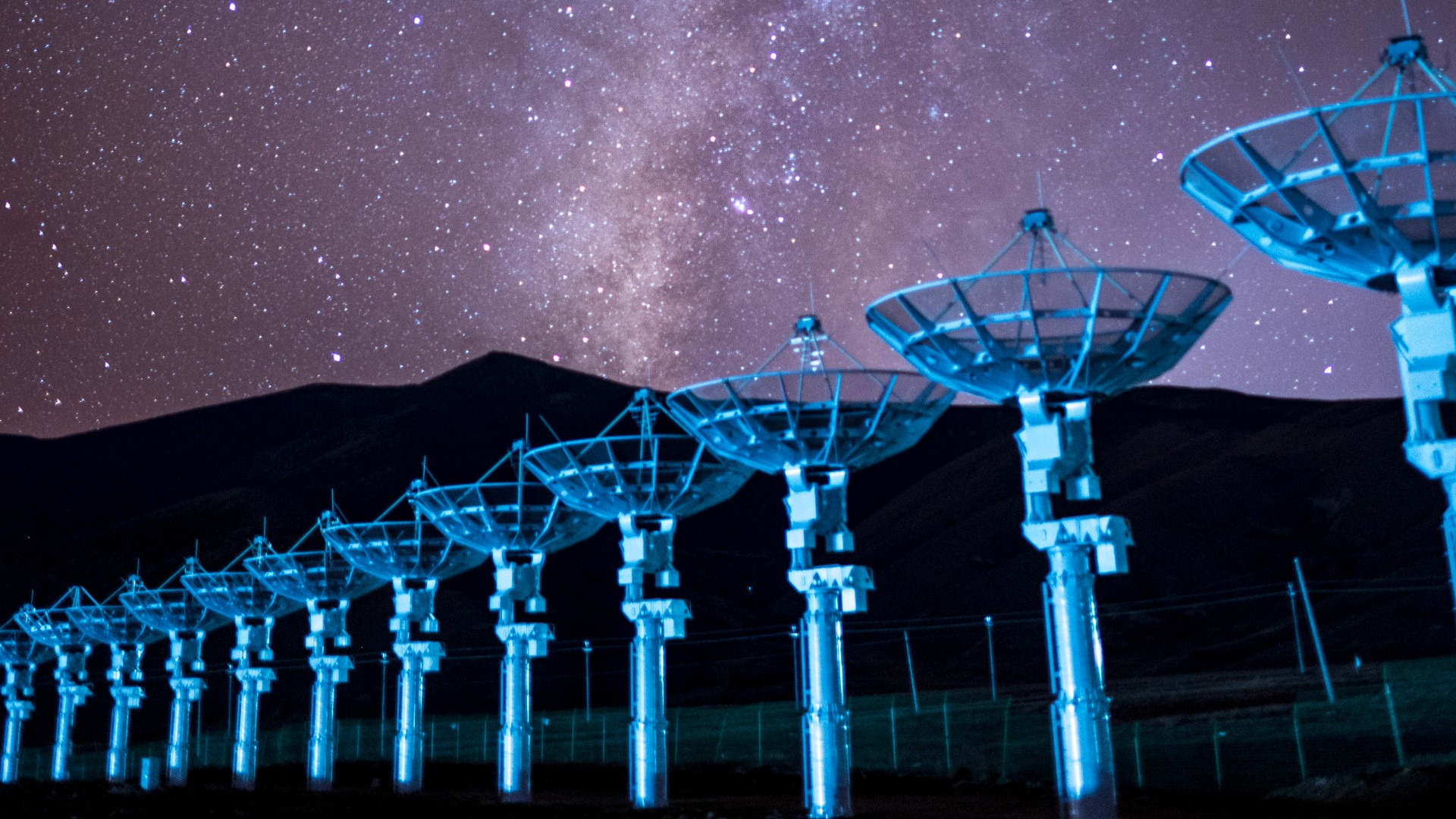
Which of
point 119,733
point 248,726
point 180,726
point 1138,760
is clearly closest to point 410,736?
point 248,726

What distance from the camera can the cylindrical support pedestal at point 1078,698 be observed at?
23.0 metres

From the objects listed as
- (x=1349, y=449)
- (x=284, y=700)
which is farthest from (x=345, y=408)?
(x=1349, y=449)

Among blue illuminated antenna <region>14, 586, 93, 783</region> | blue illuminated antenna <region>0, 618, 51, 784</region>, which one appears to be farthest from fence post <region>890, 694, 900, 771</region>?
blue illuminated antenna <region>0, 618, 51, 784</region>

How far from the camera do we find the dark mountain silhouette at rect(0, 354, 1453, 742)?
9600 centimetres

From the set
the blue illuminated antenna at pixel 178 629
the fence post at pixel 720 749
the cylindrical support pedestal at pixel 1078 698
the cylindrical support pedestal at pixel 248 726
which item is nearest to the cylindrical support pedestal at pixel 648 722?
the cylindrical support pedestal at pixel 1078 698

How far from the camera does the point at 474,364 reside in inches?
7013

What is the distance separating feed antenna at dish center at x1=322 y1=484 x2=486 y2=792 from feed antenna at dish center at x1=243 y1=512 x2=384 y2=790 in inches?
115

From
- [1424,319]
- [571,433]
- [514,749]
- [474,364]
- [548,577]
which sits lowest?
[514,749]

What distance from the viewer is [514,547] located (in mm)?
41469

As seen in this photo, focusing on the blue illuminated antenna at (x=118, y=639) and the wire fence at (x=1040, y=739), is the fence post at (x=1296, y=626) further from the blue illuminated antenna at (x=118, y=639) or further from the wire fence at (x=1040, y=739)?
the blue illuminated antenna at (x=118, y=639)

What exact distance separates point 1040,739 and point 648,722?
19.1 meters

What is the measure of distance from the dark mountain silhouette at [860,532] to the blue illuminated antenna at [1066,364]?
167 ft

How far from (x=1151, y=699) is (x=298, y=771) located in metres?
36.1

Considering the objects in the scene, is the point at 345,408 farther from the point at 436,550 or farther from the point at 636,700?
the point at 636,700
